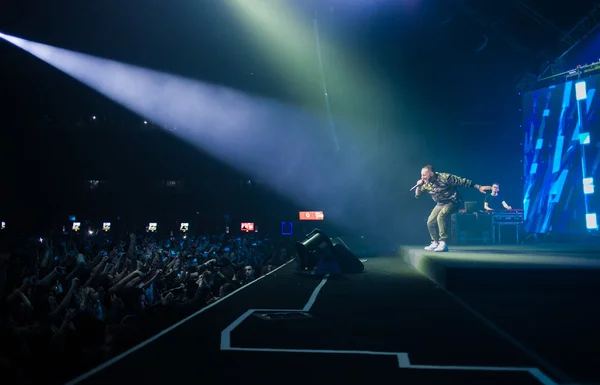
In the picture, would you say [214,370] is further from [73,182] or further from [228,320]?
[73,182]

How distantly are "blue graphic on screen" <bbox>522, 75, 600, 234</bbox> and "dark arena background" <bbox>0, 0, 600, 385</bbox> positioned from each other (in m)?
0.06

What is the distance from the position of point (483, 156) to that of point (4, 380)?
51.3ft

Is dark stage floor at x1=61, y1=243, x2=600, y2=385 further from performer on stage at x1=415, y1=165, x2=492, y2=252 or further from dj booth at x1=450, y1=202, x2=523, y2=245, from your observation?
dj booth at x1=450, y1=202, x2=523, y2=245

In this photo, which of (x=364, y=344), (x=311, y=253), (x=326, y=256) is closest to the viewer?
(x=364, y=344)

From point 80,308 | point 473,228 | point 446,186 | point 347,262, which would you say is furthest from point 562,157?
point 80,308

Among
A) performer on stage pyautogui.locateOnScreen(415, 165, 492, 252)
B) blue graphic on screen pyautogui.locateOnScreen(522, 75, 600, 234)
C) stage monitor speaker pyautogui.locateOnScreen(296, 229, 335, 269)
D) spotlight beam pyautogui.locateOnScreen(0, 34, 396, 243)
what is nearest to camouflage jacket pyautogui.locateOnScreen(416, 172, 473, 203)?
performer on stage pyautogui.locateOnScreen(415, 165, 492, 252)

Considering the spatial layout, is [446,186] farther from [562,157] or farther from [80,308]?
[80,308]

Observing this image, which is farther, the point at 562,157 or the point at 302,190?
the point at 302,190

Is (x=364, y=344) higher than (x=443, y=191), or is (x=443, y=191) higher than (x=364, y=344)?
(x=443, y=191)

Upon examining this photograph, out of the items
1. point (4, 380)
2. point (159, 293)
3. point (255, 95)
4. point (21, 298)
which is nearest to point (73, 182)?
point (255, 95)

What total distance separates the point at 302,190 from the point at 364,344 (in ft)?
70.3

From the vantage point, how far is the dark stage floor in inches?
113

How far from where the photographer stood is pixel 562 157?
12.0m

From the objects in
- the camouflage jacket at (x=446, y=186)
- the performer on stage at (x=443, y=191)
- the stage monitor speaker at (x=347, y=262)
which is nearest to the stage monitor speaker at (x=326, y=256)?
the stage monitor speaker at (x=347, y=262)
